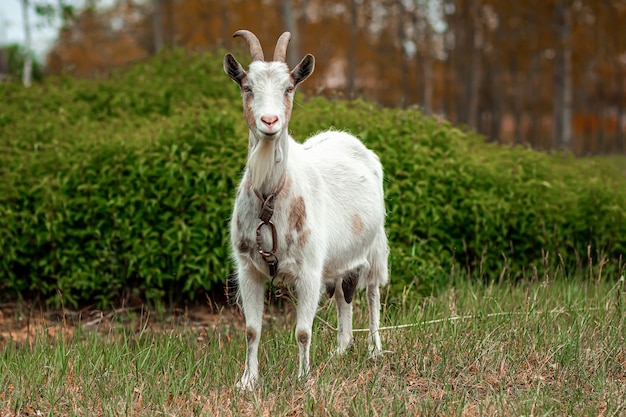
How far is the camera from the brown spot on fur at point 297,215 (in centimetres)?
400

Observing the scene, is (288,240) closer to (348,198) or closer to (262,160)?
(262,160)

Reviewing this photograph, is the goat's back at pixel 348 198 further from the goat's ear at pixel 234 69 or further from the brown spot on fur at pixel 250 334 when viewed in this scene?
the goat's ear at pixel 234 69

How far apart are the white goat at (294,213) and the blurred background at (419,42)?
984cm

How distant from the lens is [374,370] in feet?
14.7

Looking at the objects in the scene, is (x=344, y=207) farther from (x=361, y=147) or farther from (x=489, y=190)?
(x=489, y=190)

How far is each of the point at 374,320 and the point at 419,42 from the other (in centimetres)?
1753

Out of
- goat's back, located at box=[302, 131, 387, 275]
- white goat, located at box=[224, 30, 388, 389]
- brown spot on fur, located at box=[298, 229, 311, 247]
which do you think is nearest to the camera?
white goat, located at box=[224, 30, 388, 389]

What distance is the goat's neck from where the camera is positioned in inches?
148

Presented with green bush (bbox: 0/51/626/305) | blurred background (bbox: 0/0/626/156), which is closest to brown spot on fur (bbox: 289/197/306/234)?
green bush (bbox: 0/51/626/305)

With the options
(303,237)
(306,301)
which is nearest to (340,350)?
(306,301)

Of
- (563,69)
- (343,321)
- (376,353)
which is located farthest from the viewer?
(563,69)

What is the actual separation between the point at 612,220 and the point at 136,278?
447 cm

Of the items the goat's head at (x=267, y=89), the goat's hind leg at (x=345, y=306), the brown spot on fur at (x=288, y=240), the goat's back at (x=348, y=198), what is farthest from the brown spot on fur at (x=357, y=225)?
the goat's head at (x=267, y=89)

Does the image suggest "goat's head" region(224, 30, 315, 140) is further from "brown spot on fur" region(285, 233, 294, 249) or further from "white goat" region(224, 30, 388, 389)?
"brown spot on fur" region(285, 233, 294, 249)
